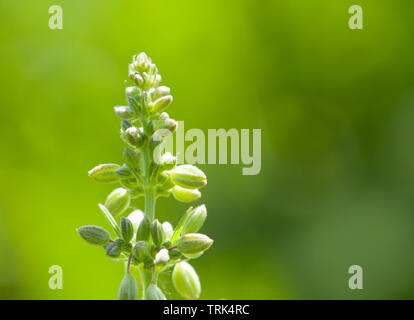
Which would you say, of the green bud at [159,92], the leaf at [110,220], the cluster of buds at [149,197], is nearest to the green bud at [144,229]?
the cluster of buds at [149,197]

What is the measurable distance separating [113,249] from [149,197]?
221 millimetres

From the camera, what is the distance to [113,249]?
171 cm

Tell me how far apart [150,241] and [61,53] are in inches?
175

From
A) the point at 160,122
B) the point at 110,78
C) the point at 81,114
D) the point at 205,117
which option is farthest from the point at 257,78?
the point at 160,122

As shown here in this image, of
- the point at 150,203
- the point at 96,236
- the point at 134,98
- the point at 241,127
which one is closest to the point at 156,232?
the point at 150,203

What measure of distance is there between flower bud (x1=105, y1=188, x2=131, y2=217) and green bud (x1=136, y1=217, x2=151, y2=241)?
18 cm

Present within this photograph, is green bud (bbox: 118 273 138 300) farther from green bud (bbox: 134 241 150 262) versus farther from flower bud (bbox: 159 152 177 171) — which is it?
flower bud (bbox: 159 152 177 171)

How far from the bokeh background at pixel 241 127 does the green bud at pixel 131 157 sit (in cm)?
320

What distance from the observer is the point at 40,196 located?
5074mm

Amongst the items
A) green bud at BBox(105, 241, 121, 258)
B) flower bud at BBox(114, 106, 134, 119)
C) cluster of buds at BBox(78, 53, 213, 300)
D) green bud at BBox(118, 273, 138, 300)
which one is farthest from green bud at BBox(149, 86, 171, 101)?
green bud at BBox(118, 273, 138, 300)

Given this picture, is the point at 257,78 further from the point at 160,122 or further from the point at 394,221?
the point at 160,122

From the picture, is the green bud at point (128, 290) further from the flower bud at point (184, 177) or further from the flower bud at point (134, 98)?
the flower bud at point (134, 98)

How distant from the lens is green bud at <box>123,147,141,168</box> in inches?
69.3

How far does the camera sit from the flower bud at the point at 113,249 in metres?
1.70
